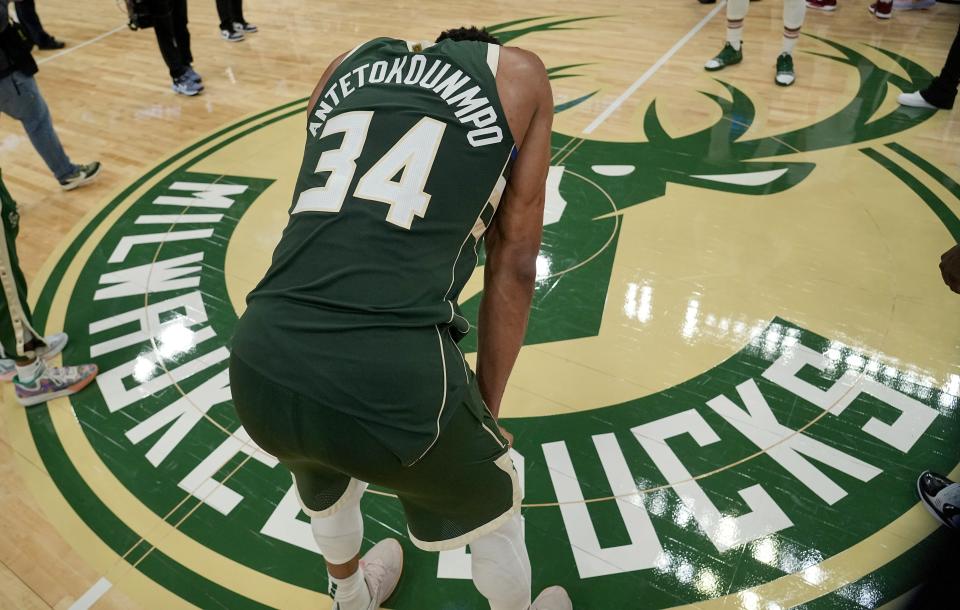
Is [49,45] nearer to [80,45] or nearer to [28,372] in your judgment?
[80,45]

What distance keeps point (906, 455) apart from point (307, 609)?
1915 millimetres

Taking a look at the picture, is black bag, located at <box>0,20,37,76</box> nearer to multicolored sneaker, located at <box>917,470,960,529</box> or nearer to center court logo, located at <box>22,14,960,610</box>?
center court logo, located at <box>22,14,960,610</box>

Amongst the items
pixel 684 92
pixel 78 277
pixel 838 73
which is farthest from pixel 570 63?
pixel 78 277

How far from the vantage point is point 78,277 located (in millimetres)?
3127

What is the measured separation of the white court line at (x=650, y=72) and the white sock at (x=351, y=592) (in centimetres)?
315

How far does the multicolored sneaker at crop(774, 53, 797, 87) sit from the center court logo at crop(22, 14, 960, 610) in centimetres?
149

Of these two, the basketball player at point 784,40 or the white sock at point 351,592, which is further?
the basketball player at point 784,40

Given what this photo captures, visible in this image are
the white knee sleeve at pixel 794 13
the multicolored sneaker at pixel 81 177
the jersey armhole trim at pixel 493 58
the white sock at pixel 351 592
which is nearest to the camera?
the jersey armhole trim at pixel 493 58

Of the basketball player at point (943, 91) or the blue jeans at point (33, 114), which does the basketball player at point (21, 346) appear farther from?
the basketball player at point (943, 91)

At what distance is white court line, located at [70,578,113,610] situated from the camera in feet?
5.92

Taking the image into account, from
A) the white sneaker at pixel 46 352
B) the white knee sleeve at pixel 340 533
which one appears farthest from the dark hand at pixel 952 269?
the white sneaker at pixel 46 352

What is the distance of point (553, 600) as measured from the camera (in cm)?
163

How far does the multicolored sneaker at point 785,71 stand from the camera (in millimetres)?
4355

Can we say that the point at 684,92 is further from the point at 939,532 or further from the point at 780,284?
the point at 939,532
